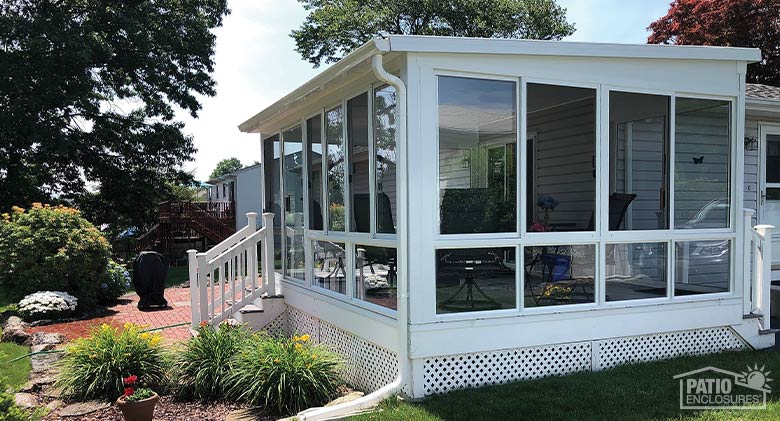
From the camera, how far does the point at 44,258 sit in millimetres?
8984

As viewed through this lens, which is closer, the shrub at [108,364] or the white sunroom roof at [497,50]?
the white sunroom roof at [497,50]

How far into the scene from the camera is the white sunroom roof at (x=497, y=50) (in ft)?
13.5

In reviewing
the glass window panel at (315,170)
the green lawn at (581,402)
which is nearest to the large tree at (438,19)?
the glass window panel at (315,170)

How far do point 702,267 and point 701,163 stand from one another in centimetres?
101

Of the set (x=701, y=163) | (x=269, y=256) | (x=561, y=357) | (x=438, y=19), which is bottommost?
(x=561, y=357)

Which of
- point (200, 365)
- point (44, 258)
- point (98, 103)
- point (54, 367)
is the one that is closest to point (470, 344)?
point (200, 365)

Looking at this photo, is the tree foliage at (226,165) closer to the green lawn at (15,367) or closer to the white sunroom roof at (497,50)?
the green lawn at (15,367)

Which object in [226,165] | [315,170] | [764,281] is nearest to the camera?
[764,281]

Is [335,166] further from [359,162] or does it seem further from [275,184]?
[275,184]

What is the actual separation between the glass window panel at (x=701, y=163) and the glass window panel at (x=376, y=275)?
2.76 meters

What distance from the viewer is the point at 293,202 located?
7051 millimetres

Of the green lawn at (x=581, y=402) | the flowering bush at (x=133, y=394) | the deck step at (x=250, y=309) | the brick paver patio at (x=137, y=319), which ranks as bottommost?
the brick paver patio at (x=137, y=319)

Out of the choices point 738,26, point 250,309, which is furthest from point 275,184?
point 738,26

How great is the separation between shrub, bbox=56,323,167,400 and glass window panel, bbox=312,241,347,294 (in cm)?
174
